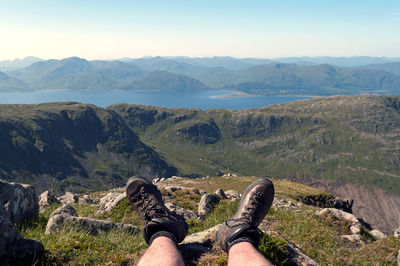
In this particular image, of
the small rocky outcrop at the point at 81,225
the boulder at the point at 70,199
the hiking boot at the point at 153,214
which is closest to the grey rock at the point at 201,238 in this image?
the hiking boot at the point at 153,214

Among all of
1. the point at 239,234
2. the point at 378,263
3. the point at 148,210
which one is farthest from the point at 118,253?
the point at 378,263

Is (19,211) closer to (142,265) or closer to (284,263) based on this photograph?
(142,265)

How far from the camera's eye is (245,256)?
6.07 meters

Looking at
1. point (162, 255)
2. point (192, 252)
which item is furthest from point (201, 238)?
A: point (162, 255)

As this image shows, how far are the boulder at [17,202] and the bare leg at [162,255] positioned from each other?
22.1 feet

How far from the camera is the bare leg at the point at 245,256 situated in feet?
19.0

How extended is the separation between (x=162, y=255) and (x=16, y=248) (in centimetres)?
362

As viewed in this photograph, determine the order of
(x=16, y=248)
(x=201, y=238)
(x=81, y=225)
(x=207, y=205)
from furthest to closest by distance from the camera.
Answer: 1. (x=207, y=205)
2. (x=81, y=225)
3. (x=201, y=238)
4. (x=16, y=248)

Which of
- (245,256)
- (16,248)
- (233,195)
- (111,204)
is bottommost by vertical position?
(233,195)

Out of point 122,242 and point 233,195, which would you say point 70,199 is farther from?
point 122,242

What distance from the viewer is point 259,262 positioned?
5.78 m

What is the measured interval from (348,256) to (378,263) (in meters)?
0.95

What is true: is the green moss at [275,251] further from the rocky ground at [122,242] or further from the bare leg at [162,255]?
the bare leg at [162,255]

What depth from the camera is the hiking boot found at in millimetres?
7395
